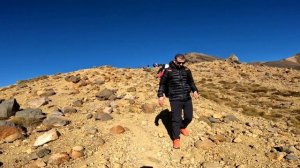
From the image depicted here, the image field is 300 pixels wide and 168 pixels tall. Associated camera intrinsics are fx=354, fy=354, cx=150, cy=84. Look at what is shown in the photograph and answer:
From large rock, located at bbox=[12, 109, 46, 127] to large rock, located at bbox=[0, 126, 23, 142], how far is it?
3.29 ft

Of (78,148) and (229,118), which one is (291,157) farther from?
(78,148)

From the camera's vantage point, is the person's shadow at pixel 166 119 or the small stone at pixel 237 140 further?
the person's shadow at pixel 166 119

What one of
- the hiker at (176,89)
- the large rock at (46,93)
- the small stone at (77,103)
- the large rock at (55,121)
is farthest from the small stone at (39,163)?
the large rock at (46,93)

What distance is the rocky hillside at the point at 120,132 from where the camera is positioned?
11008 millimetres

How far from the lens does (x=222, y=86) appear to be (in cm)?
3083

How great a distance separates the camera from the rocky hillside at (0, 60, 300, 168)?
11008 millimetres

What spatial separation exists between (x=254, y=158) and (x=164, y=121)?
391 cm

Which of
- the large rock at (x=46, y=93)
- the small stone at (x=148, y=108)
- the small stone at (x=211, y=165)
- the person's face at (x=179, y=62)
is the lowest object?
the small stone at (x=211, y=165)

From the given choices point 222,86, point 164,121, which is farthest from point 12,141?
point 222,86

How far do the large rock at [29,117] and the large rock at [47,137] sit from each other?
63.2 inches

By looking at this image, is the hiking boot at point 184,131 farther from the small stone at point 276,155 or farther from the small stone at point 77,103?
the small stone at point 77,103

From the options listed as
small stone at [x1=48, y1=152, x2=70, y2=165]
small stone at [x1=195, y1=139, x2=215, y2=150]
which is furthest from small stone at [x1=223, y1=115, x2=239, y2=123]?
small stone at [x1=48, y1=152, x2=70, y2=165]

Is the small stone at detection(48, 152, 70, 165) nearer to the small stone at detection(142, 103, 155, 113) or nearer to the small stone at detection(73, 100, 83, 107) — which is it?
the small stone at detection(142, 103, 155, 113)

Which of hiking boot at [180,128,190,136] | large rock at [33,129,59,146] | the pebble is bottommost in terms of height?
the pebble
